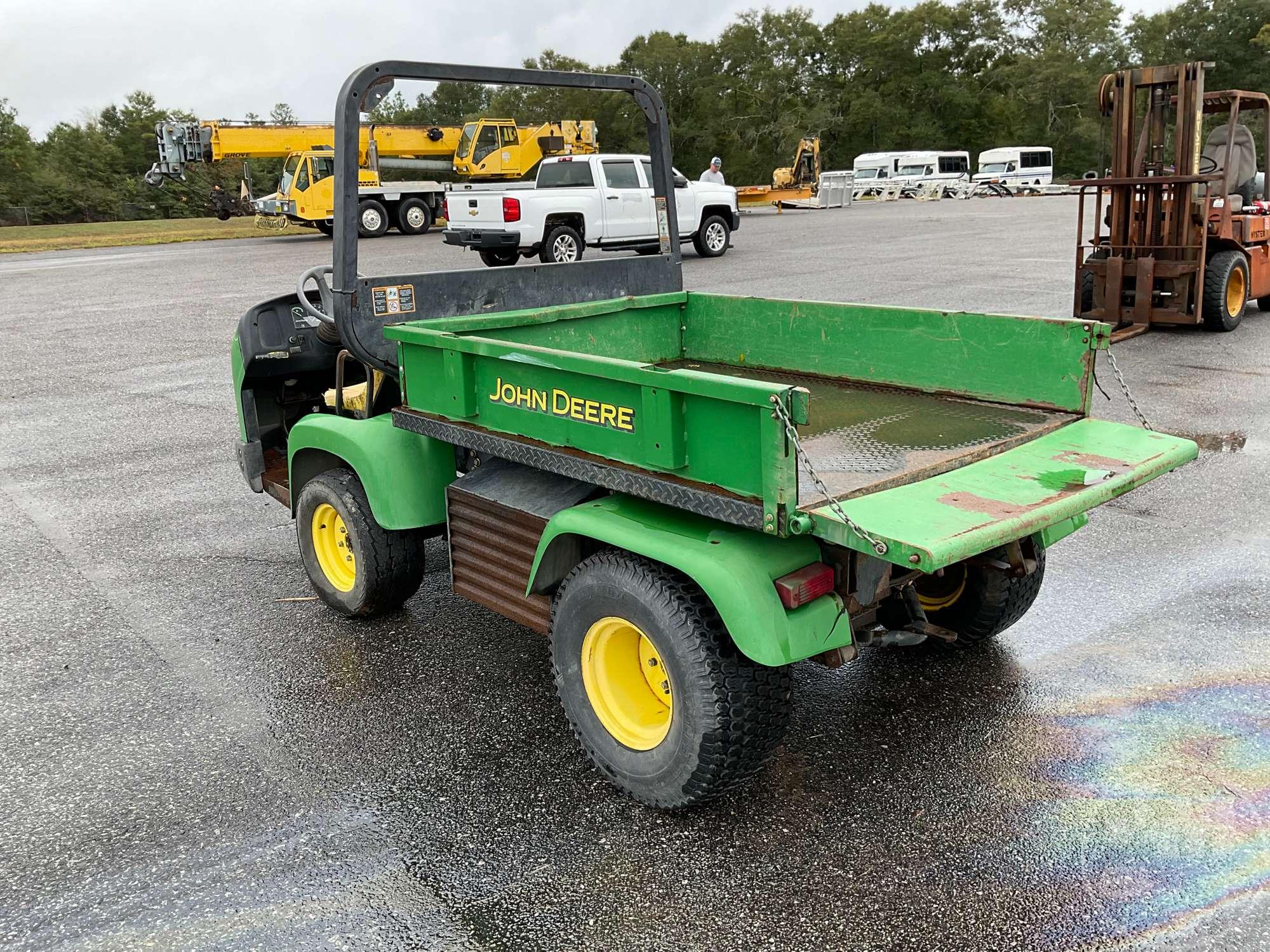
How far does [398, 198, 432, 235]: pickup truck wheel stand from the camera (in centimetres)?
2803

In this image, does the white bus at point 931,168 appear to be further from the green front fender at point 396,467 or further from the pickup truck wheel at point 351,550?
the green front fender at point 396,467

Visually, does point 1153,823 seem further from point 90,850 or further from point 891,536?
point 90,850

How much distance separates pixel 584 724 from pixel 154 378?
8.80 meters

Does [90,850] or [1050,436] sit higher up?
[1050,436]

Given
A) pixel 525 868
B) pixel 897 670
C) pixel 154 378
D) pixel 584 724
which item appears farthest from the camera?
pixel 154 378

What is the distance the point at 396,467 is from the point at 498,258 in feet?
55.9

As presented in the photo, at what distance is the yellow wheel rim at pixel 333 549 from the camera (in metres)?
4.87

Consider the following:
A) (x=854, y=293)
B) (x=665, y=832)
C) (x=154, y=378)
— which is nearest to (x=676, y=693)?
(x=665, y=832)

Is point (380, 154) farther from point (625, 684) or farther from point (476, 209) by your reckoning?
point (625, 684)

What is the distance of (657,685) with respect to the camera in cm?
351

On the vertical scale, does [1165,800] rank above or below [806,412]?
below

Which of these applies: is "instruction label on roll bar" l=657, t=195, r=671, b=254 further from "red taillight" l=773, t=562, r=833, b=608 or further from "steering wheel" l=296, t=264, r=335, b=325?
"red taillight" l=773, t=562, r=833, b=608

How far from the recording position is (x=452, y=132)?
31734 mm

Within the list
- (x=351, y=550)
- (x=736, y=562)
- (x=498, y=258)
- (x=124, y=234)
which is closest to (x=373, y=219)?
(x=498, y=258)
